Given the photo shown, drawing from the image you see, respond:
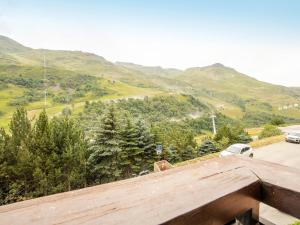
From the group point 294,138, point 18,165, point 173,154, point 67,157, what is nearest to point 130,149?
point 67,157

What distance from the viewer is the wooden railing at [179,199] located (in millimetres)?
782

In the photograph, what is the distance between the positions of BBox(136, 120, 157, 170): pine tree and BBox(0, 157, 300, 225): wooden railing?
2464 centimetres

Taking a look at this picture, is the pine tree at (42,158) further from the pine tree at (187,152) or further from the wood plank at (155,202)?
the wood plank at (155,202)

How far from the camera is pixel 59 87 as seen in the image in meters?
137

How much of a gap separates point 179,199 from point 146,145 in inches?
1003

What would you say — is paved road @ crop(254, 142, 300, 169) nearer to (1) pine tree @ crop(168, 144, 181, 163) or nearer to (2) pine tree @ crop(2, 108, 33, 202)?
(1) pine tree @ crop(168, 144, 181, 163)

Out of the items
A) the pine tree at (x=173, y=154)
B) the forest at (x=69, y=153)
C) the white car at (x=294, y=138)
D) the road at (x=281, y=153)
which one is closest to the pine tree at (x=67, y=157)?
the forest at (x=69, y=153)

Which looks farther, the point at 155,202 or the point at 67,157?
the point at 67,157

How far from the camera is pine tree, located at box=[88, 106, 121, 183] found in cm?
2317

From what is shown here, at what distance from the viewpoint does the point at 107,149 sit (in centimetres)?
2314

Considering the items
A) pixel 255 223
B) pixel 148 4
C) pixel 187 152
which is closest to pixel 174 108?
pixel 187 152

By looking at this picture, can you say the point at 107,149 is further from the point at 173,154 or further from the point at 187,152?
the point at 187,152

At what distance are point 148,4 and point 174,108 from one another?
3499 inches

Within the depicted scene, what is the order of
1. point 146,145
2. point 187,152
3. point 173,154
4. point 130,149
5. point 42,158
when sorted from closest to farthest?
point 42,158
point 130,149
point 146,145
point 173,154
point 187,152
